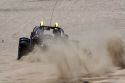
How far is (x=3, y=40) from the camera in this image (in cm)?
2573

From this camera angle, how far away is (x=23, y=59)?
628 inches

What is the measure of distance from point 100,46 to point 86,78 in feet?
9.80

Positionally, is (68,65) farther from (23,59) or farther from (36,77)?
(23,59)

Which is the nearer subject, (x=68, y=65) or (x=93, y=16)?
(x=68, y=65)

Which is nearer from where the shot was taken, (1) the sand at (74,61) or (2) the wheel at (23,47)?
(1) the sand at (74,61)

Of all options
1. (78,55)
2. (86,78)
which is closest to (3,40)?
(78,55)

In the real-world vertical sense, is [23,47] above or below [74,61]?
below

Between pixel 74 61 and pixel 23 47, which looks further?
pixel 23 47

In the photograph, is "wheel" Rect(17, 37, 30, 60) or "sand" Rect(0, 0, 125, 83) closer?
"sand" Rect(0, 0, 125, 83)

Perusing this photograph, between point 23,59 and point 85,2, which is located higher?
point 85,2

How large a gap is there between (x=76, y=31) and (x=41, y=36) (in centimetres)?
1150

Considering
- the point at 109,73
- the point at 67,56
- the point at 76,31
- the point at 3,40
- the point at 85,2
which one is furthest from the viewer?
the point at 85,2

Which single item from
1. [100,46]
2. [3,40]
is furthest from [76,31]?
[100,46]

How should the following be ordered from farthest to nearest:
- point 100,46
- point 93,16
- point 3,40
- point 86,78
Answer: point 93,16 → point 3,40 → point 100,46 → point 86,78
